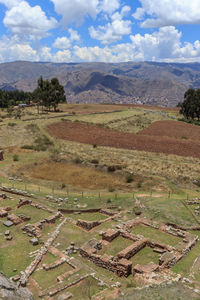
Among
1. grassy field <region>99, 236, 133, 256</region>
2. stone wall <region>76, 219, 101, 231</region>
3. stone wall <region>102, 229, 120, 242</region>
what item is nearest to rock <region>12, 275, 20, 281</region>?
grassy field <region>99, 236, 133, 256</region>

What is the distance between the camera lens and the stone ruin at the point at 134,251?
17938mm

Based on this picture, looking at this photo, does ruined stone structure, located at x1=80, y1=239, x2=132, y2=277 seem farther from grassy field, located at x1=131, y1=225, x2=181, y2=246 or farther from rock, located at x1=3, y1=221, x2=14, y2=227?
rock, located at x1=3, y1=221, x2=14, y2=227

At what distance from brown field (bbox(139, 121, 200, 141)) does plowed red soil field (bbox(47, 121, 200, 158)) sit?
6.46 m

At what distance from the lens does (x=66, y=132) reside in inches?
3039

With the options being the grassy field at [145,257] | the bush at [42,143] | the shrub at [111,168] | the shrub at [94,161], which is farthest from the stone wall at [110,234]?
the bush at [42,143]

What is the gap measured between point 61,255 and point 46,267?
1.74 m

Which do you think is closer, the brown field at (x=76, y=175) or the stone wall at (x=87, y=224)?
the stone wall at (x=87, y=224)

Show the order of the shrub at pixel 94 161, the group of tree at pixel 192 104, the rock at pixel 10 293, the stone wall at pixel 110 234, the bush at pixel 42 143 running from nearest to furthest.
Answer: the rock at pixel 10 293 < the stone wall at pixel 110 234 < the shrub at pixel 94 161 < the bush at pixel 42 143 < the group of tree at pixel 192 104

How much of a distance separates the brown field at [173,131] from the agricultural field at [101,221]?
749 inches

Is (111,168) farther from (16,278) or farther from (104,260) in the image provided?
(16,278)

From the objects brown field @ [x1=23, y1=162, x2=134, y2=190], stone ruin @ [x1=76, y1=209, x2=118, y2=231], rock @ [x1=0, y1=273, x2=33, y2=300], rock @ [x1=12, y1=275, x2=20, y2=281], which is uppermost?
rock @ [x1=0, y1=273, x2=33, y2=300]

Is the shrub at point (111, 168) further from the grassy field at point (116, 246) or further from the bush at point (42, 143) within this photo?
the grassy field at point (116, 246)

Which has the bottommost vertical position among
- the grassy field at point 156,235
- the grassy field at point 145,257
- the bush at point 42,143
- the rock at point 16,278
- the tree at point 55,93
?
the grassy field at point 156,235

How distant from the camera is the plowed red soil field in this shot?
199ft
